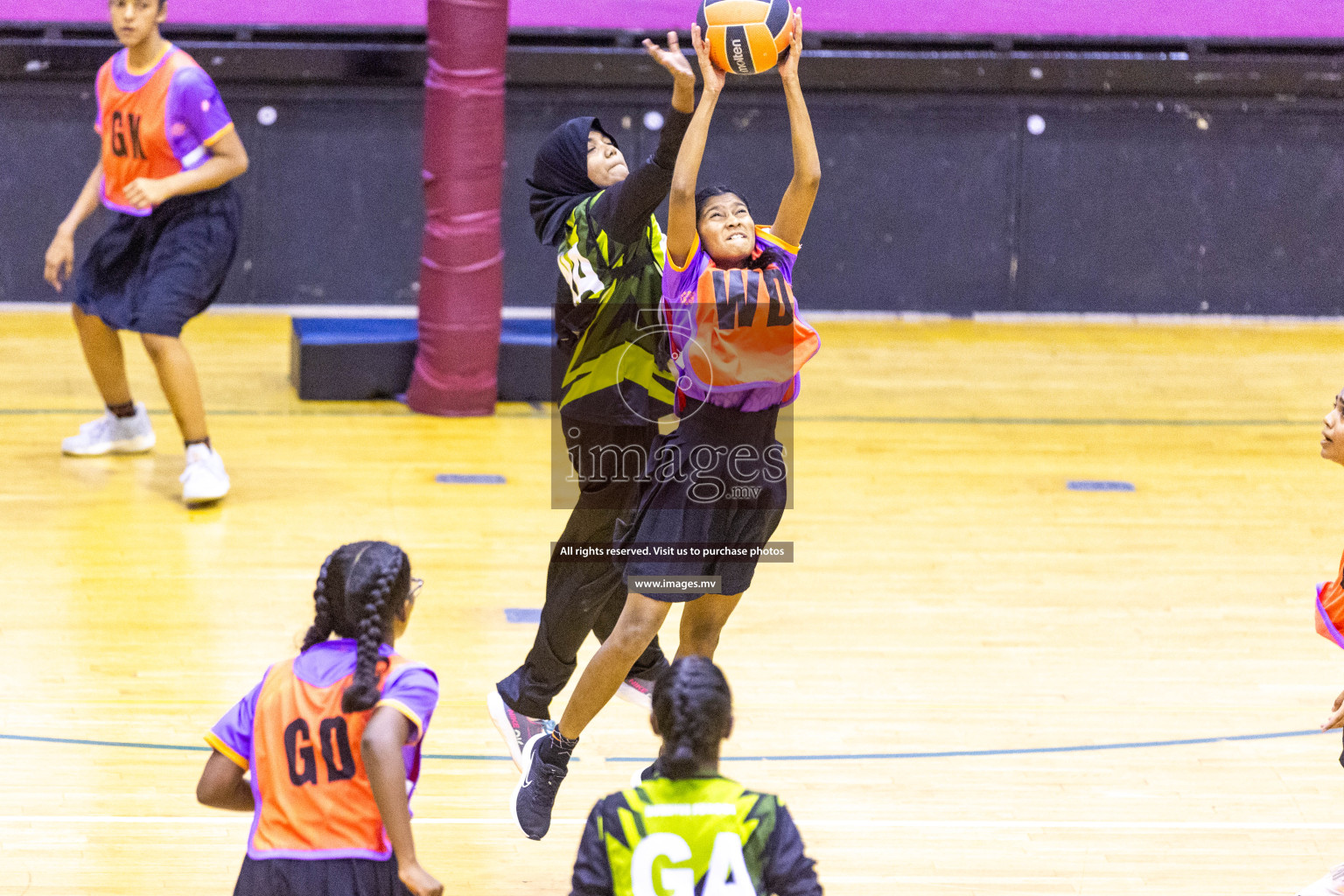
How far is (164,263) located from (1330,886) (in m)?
4.41

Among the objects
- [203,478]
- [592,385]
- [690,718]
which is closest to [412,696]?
[690,718]

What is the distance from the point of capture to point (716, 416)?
3.33 metres

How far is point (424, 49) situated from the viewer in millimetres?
9070

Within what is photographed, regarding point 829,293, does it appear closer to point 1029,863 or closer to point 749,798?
point 1029,863

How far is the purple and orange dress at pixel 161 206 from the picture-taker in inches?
227

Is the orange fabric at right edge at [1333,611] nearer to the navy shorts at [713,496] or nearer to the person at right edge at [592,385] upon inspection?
the navy shorts at [713,496]

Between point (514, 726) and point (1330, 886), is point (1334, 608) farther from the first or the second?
point (514, 726)

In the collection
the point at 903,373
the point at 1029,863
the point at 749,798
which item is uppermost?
the point at 749,798

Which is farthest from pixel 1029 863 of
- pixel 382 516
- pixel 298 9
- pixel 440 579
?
pixel 298 9

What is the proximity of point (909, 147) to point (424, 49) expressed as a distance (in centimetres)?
289

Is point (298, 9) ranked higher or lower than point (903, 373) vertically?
higher

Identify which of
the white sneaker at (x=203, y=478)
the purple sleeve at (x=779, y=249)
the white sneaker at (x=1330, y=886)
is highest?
the purple sleeve at (x=779, y=249)

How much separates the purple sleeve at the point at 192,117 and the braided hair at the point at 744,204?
2.95 meters

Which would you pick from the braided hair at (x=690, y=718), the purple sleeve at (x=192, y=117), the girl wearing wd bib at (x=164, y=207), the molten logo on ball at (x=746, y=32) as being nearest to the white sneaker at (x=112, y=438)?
the girl wearing wd bib at (x=164, y=207)
